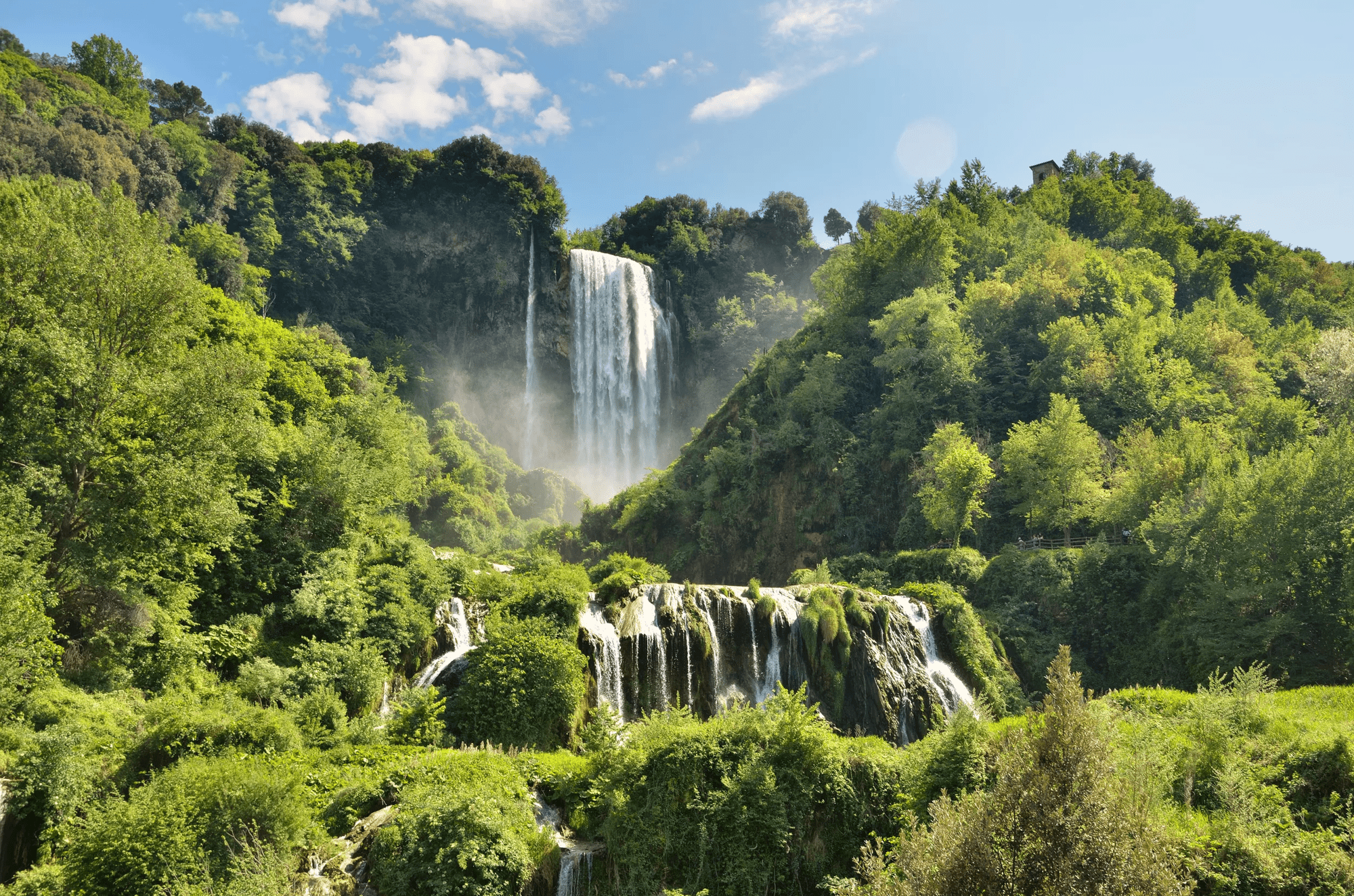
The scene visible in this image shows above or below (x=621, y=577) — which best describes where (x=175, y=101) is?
above

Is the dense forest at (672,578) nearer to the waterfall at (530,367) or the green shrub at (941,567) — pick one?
the green shrub at (941,567)

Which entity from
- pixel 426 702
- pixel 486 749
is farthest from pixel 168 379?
pixel 486 749

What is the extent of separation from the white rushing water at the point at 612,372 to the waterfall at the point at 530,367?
345 cm

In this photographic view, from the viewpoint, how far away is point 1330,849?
11.6 metres

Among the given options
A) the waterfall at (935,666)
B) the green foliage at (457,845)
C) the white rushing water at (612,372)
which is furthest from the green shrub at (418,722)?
the white rushing water at (612,372)

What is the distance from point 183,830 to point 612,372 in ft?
184

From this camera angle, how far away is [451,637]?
75.6ft

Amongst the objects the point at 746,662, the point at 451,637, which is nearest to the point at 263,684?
the point at 451,637

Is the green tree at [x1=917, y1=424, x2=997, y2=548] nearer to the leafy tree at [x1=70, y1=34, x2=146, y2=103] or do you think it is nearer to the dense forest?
the dense forest

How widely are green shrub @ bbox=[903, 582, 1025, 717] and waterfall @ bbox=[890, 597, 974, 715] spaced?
1.40 ft

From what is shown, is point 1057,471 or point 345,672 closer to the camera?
point 345,672

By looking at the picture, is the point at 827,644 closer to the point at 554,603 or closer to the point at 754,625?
the point at 754,625

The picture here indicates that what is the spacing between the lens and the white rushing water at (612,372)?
6619cm

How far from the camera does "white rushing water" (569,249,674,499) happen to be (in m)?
66.2
